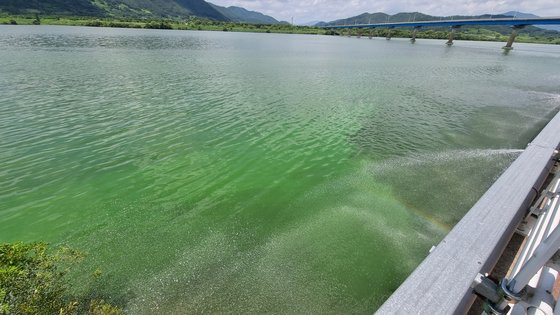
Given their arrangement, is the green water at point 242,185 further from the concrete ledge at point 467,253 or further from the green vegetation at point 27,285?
the concrete ledge at point 467,253

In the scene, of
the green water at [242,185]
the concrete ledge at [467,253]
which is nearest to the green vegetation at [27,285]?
the green water at [242,185]

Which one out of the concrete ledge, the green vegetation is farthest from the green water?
the concrete ledge

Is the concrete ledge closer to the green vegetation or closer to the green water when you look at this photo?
the green water

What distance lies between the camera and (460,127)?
2383 centimetres

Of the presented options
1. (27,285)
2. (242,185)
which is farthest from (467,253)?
(242,185)

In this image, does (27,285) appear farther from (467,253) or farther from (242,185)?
(467,253)

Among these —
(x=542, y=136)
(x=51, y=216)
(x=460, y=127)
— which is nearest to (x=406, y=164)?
(x=542, y=136)

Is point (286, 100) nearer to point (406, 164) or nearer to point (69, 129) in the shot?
point (406, 164)

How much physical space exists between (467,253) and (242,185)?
10400 millimetres

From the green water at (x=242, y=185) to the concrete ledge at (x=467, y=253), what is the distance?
11.2ft

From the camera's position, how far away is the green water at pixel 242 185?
30.0ft

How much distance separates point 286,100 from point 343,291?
78.1 ft

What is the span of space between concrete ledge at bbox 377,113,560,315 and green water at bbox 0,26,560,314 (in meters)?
3.43

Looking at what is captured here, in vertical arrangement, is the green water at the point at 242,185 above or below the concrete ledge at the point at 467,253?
below
